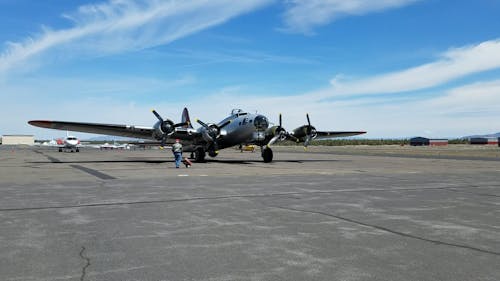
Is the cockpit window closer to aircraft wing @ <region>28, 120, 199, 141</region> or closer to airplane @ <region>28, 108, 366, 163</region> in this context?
airplane @ <region>28, 108, 366, 163</region>

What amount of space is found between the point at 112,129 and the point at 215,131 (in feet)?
26.5

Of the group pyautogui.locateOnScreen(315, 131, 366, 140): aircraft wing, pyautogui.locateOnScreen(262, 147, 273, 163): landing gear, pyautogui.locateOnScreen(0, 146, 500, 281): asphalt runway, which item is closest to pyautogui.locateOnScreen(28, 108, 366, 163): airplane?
pyautogui.locateOnScreen(262, 147, 273, 163): landing gear

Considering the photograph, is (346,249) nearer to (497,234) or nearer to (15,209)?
(497,234)

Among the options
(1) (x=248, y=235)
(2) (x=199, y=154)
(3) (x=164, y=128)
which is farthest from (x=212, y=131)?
(1) (x=248, y=235)

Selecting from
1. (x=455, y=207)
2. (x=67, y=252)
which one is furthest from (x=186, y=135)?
(x=67, y=252)

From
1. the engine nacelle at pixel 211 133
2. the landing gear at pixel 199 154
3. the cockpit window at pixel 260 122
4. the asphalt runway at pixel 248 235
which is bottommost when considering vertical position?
the asphalt runway at pixel 248 235

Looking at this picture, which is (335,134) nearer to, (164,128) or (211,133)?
(211,133)

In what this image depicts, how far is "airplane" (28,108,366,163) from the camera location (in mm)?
31672

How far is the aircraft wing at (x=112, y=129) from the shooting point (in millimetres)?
29900

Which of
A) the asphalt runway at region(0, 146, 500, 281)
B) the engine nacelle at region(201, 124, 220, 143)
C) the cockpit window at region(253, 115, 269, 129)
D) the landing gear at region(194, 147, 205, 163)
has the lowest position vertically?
the asphalt runway at region(0, 146, 500, 281)

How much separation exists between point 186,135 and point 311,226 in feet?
88.6

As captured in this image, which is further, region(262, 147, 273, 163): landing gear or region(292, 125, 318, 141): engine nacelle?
region(292, 125, 318, 141): engine nacelle

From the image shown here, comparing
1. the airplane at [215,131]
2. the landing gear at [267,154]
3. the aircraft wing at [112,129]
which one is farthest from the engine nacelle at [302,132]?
the aircraft wing at [112,129]

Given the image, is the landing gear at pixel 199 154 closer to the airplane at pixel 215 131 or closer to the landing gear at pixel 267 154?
the airplane at pixel 215 131
